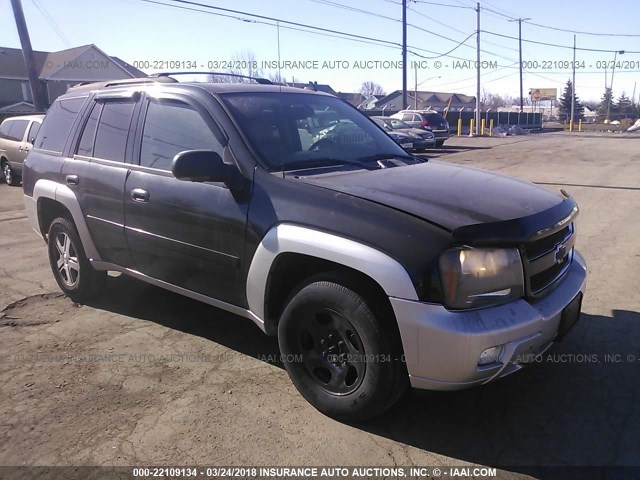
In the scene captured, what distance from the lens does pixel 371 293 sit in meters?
2.81

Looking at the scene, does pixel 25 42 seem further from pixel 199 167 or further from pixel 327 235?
pixel 327 235

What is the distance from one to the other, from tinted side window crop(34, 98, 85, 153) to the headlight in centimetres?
382

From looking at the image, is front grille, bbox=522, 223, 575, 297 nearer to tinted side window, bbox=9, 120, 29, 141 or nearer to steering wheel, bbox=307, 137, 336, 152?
steering wheel, bbox=307, 137, 336, 152

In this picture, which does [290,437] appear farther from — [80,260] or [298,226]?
[80,260]

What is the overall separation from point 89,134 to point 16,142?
10556 mm

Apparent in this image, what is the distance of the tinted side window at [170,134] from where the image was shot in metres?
3.67

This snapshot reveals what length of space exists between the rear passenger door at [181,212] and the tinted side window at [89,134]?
2.37 ft

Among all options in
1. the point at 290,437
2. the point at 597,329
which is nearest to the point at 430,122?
the point at 597,329

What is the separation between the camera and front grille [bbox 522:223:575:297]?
2822 millimetres

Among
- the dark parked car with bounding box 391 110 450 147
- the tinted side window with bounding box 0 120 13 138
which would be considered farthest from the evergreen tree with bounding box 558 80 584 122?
the tinted side window with bounding box 0 120 13 138

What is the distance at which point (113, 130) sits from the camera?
437 centimetres

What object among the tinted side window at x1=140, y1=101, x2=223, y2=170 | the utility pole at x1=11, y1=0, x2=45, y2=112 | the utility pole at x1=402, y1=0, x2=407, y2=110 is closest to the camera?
the tinted side window at x1=140, y1=101, x2=223, y2=170

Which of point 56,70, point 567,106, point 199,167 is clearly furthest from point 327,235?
point 567,106

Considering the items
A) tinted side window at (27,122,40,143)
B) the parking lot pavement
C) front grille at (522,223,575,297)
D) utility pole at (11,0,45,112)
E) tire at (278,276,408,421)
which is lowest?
the parking lot pavement
